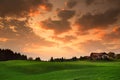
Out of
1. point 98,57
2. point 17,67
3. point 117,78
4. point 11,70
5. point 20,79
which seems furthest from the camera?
point 98,57

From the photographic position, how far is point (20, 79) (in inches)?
2180

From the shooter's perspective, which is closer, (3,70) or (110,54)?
(3,70)

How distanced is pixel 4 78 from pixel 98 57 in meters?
80.3

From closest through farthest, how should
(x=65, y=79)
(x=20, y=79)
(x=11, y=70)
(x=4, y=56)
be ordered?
(x=65, y=79), (x=20, y=79), (x=11, y=70), (x=4, y=56)

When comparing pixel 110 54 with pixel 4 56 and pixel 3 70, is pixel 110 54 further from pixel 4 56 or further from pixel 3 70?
pixel 3 70

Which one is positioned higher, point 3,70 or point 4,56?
point 4,56

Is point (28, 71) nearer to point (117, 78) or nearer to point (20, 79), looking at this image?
point (20, 79)

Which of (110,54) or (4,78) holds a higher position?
(110,54)

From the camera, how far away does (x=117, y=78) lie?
4103 cm

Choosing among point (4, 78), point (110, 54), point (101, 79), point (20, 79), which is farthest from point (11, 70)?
point (110, 54)

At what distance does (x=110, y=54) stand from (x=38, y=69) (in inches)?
2916

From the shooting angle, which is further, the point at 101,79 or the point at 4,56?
the point at 4,56

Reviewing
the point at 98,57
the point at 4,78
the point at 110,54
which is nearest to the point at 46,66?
the point at 4,78

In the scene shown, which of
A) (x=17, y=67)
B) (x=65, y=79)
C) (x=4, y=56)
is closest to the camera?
(x=65, y=79)
